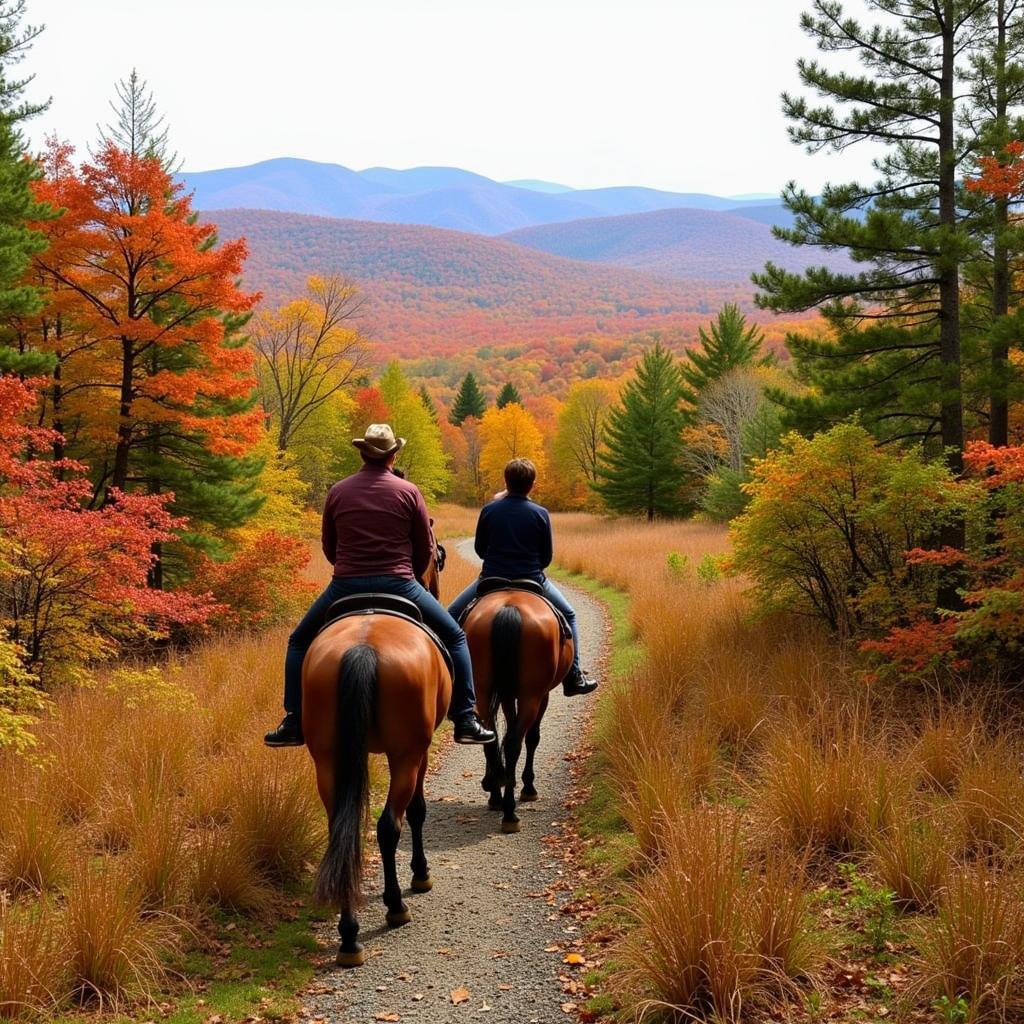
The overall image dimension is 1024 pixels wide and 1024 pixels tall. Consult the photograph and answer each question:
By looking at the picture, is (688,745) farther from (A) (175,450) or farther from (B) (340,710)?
(A) (175,450)

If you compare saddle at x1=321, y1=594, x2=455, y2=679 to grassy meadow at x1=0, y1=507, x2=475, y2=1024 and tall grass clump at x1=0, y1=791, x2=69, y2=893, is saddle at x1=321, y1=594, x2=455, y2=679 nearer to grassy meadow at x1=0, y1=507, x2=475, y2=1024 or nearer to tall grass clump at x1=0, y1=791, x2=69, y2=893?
grassy meadow at x1=0, y1=507, x2=475, y2=1024

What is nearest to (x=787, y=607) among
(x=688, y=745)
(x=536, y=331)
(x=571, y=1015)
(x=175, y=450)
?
(x=688, y=745)

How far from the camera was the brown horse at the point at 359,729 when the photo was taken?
4617 mm

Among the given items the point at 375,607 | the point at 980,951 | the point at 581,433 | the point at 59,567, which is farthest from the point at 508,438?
the point at 980,951

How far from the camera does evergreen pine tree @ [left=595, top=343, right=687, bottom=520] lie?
141 feet

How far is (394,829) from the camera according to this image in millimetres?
5066

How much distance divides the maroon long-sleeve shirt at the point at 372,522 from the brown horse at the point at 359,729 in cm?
46

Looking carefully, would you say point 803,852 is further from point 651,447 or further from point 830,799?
point 651,447

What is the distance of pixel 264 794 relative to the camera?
5.75m

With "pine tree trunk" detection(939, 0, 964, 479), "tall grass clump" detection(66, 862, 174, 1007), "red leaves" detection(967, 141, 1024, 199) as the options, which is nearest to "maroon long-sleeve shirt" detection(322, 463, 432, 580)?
"tall grass clump" detection(66, 862, 174, 1007)

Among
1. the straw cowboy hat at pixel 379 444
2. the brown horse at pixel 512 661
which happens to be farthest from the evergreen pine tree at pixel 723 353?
the straw cowboy hat at pixel 379 444

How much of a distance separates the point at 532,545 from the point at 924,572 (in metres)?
5.84

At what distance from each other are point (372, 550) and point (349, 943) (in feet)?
8.19

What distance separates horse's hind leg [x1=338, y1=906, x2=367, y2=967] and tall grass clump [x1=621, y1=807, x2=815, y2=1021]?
1.62 metres
